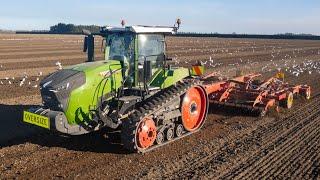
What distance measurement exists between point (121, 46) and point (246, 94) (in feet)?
16.9

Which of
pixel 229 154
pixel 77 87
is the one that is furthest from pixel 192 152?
pixel 77 87

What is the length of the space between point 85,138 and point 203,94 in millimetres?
3228

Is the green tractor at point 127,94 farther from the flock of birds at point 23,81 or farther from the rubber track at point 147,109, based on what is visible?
the flock of birds at point 23,81

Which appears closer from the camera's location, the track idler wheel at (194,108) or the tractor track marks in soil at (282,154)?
the tractor track marks in soil at (282,154)

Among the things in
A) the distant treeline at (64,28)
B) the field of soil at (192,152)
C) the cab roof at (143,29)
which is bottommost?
the field of soil at (192,152)

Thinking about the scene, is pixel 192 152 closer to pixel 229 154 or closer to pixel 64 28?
pixel 229 154

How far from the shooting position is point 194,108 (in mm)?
10883

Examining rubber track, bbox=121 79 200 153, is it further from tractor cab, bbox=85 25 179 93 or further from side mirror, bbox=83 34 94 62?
side mirror, bbox=83 34 94 62

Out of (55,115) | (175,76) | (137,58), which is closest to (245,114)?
(175,76)

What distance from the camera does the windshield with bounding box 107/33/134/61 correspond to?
9.56 meters

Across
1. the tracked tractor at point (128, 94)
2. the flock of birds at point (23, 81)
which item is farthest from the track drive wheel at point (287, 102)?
the flock of birds at point (23, 81)

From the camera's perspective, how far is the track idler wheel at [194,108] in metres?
10.5

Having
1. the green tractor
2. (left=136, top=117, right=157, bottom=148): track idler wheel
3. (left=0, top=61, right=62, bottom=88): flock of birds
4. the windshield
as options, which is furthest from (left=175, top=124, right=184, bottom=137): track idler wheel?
(left=0, top=61, right=62, bottom=88): flock of birds

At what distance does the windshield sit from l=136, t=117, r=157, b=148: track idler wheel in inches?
60.5
